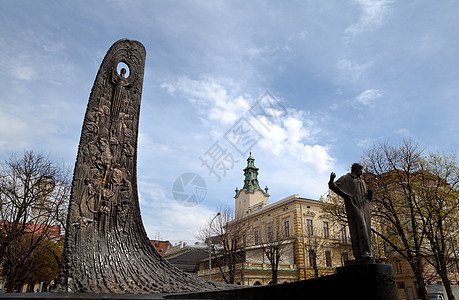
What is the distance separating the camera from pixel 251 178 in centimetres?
6012

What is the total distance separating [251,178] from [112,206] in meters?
50.5

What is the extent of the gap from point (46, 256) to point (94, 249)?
66.2ft

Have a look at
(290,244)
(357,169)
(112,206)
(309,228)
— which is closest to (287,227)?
(290,244)

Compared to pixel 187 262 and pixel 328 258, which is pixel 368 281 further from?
pixel 187 262

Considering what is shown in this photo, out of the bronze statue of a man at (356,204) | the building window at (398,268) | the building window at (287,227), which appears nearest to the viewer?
the bronze statue of a man at (356,204)

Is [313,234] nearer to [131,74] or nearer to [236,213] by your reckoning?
[236,213]

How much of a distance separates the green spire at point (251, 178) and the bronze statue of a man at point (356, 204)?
50.7m

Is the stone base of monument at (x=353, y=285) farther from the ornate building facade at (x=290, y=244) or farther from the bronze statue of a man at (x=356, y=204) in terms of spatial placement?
the ornate building facade at (x=290, y=244)

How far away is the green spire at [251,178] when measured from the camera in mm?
58222

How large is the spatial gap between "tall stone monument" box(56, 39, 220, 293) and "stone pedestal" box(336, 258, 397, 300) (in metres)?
5.07

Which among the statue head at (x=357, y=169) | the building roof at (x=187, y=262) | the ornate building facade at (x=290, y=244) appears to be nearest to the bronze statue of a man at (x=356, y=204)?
Answer: the statue head at (x=357, y=169)

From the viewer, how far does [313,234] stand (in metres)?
36.0

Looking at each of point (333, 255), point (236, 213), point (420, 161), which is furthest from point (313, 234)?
point (420, 161)

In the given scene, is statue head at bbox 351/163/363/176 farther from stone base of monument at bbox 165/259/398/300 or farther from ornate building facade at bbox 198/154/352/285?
ornate building facade at bbox 198/154/352/285
